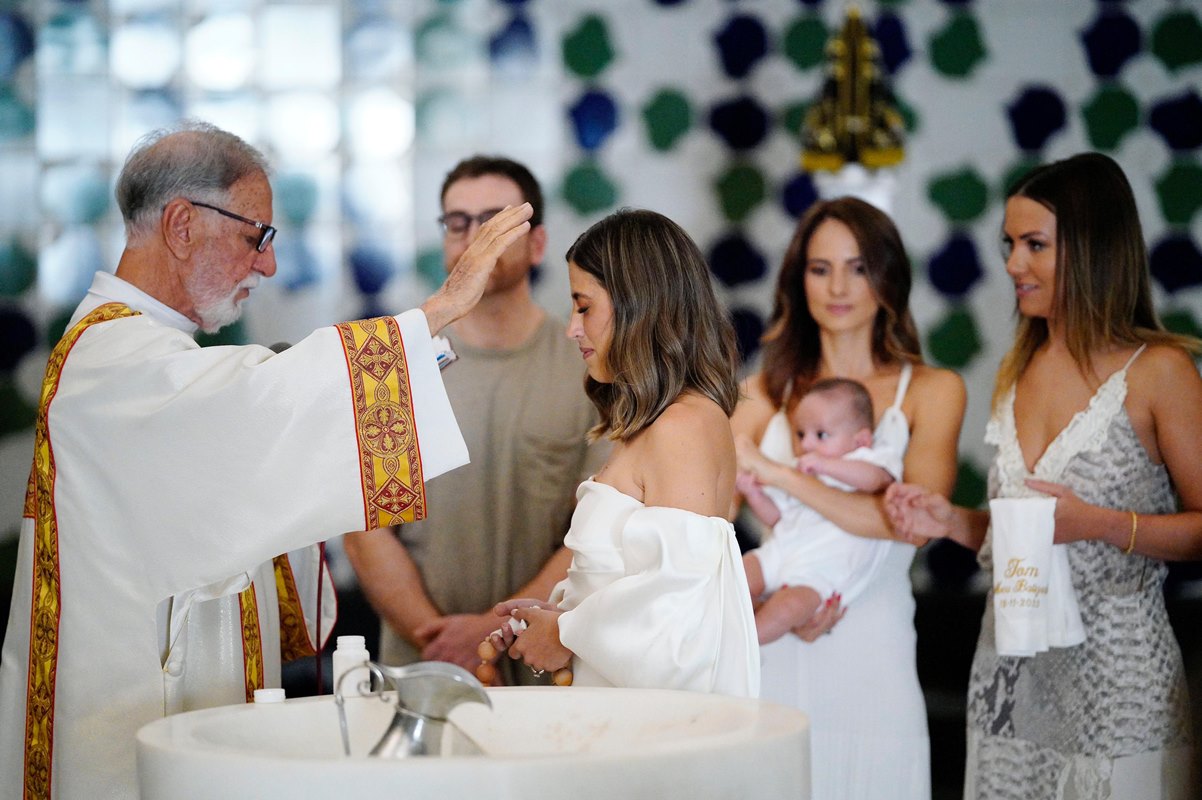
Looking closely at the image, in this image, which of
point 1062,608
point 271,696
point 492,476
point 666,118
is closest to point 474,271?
point 271,696

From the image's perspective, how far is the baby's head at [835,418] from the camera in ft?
10.6

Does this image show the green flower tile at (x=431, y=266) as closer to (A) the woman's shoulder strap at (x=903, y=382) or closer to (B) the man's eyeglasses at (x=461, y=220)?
(B) the man's eyeglasses at (x=461, y=220)

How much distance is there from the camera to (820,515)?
3.26 meters

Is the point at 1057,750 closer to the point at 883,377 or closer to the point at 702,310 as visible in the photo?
the point at 883,377

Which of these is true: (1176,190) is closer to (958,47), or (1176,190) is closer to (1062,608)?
(958,47)

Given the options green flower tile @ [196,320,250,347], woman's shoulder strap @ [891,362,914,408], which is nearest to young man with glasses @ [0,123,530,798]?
woman's shoulder strap @ [891,362,914,408]

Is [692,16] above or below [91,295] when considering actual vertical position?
above

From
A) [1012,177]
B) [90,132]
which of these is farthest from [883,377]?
[90,132]

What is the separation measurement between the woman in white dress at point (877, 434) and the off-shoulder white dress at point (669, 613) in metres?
0.88

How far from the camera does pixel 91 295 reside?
2.62 m

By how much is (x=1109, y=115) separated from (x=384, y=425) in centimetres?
320

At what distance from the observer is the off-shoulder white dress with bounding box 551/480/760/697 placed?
2.24 m

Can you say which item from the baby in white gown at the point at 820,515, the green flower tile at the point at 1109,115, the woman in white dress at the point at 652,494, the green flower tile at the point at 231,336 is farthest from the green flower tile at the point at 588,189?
the woman in white dress at the point at 652,494

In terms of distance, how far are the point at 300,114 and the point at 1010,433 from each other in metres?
2.52
